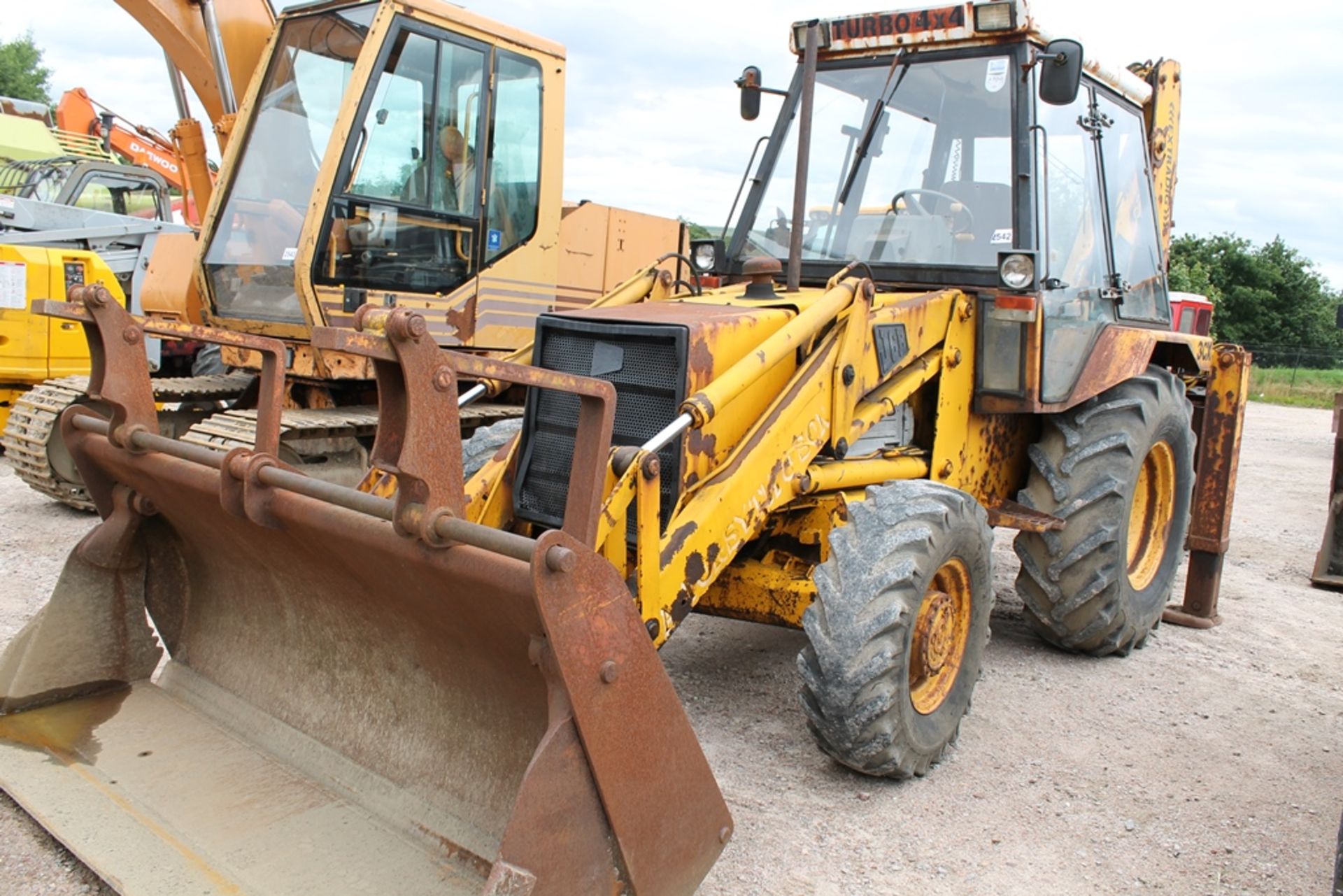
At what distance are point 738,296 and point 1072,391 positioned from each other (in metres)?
1.60

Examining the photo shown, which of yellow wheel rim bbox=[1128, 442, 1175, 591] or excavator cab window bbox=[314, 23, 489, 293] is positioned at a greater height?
excavator cab window bbox=[314, 23, 489, 293]

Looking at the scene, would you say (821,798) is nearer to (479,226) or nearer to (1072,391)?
(1072,391)

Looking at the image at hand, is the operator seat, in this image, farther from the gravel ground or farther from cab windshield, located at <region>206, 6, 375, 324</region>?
cab windshield, located at <region>206, 6, 375, 324</region>

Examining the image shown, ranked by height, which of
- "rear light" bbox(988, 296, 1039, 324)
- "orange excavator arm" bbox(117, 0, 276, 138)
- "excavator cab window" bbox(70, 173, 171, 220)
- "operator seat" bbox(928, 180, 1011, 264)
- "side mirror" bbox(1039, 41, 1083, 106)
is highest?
"orange excavator arm" bbox(117, 0, 276, 138)

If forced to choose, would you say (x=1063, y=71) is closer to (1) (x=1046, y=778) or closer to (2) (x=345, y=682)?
(1) (x=1046, y=778)

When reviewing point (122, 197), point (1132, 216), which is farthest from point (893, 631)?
point (122, 197)

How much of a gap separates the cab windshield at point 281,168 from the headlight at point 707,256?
2695 millimetres

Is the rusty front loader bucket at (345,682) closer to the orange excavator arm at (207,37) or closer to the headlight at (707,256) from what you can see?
the headlight at (707,256)

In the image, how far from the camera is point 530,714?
3.06 m

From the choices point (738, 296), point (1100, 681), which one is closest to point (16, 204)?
point (738, 296)

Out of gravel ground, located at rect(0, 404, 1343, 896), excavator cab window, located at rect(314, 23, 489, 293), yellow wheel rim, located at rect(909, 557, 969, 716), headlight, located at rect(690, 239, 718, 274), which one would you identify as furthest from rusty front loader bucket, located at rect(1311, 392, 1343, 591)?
excavator cab window, located at rect(314, 23, 489, 293)

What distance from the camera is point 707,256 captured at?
5379 mm

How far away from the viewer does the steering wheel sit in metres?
4.80

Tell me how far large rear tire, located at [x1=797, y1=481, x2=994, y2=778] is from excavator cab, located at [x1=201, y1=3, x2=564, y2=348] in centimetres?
390
